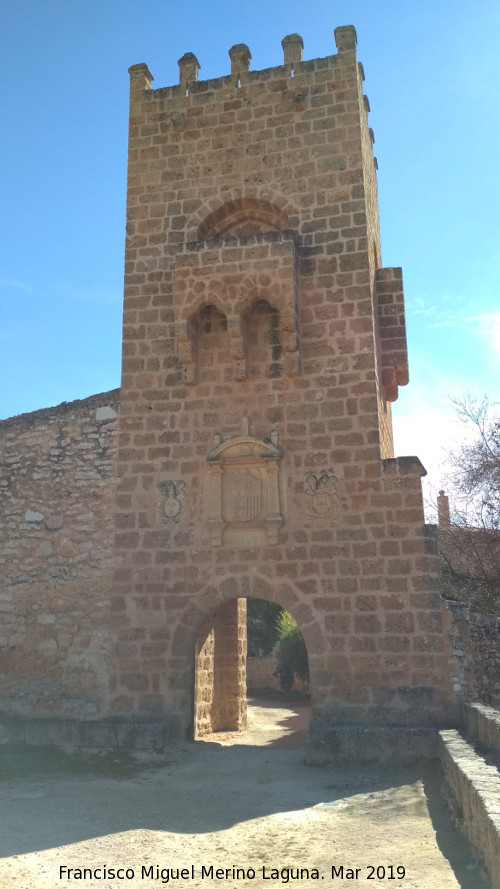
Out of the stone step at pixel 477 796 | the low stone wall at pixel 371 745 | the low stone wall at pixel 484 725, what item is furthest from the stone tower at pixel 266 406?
the stone step at pixel 477 796

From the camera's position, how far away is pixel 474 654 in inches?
302

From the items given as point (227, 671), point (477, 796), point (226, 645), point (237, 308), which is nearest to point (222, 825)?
point (477, 796)

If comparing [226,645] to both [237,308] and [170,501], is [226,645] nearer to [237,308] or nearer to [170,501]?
[170,501]

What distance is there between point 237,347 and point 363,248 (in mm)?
1920

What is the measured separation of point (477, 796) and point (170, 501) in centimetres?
513

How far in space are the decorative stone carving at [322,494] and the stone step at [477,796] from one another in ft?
9.01

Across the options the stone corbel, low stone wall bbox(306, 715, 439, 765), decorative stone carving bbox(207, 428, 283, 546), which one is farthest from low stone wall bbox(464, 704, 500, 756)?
the stone corbel

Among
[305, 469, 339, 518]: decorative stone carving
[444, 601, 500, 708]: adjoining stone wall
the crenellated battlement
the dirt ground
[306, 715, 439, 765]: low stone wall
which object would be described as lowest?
the dirt ground

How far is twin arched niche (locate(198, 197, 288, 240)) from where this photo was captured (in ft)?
30.1

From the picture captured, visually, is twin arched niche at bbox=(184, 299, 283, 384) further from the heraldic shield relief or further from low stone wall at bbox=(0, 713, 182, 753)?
low stone wall at bbox=(0, 713, 182, 753)

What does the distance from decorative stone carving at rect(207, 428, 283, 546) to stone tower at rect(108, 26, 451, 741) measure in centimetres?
2

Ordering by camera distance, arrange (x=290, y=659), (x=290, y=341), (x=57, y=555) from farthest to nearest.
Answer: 1. (x=290, y=659)
2. (x=57, y=555)
3. (x=290, y=341)

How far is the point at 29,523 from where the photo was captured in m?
8.78

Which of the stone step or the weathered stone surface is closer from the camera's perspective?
the stone step
